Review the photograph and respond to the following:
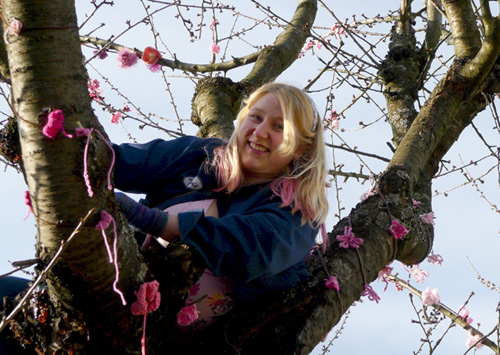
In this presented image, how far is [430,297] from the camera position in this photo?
3.47 metres

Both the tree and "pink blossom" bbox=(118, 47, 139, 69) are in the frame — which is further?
"pink blossom" bbox=(118, 47, 139, 69)

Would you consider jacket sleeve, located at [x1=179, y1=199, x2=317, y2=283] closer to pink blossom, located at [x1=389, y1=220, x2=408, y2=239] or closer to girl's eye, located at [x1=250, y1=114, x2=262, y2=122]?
girl's eye, located at [x1=250, y1=114, x2=262, y2=122]

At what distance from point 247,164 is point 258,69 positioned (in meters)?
1.43

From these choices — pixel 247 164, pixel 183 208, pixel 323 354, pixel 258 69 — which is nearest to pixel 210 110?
pixel 258 69

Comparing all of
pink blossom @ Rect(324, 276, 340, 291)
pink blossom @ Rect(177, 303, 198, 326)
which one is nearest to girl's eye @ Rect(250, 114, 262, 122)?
pink blossom @ Rect(324, 276, 340, 291)

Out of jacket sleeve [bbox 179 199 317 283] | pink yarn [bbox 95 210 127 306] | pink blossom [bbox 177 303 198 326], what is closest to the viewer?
pink yarn [bbox 95 210 127 306]

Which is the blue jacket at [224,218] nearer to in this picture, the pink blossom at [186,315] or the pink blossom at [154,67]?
the pink blossom at [186,315]

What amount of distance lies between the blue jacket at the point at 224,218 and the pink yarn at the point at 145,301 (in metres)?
0.17

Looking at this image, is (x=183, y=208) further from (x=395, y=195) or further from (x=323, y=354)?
(x=323, y=354)

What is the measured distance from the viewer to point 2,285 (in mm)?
1830

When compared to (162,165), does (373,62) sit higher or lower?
higher

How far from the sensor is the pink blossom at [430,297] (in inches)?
135

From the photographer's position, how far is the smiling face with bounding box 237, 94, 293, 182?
87.7 inches

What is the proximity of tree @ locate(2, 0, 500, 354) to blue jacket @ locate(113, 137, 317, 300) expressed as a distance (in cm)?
8
